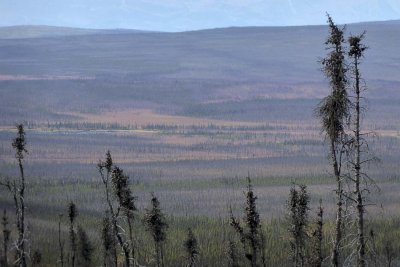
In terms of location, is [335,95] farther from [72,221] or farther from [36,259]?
[36,259]

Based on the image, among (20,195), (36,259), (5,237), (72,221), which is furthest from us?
(36,259)

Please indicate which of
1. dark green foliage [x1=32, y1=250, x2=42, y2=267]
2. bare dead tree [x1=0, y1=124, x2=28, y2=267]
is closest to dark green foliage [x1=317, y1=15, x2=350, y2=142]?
bare dead tree [x1=0, y1=124, x2=28, y2=267]

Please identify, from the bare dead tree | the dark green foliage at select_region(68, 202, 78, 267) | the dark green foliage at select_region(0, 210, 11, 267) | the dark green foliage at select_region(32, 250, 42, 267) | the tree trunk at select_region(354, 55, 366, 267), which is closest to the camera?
the tree trunk at select_region(354, 55, 366, 267)

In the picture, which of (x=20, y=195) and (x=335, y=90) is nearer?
(x=335, y=90)

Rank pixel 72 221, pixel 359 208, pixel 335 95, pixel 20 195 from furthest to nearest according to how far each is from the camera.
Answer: pixel 72 221
pixel 20 195
pixel 335 95
pixel 359 208

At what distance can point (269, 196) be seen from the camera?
393 ft

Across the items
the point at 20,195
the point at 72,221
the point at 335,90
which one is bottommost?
the point at 72,221

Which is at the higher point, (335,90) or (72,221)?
(335,90)

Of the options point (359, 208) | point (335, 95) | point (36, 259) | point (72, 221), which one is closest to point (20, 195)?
point (335, 95)

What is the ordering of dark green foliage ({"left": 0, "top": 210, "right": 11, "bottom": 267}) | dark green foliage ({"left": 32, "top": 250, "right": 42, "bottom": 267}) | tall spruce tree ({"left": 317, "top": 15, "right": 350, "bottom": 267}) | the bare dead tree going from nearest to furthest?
tall spruce tree ({"left": 317, "top": 15, "right": 350, "bottom": 267})
the bare dead tree
dark green foliage ({"left": 0, "top": 210, "right": 11, "bottom": 267})
dark green foliage ({"left": 32, "top": 250, "right": 42, "bottom": 267})

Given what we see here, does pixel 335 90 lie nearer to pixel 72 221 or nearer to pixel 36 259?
pixel 72 221

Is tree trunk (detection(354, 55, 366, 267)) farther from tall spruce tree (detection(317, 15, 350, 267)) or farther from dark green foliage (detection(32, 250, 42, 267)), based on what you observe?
dark green foliage (detection(32, 250, 42, 267))

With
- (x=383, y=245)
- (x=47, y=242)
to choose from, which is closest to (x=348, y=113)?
(x=383, y=245)

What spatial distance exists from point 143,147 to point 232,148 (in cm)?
2010
